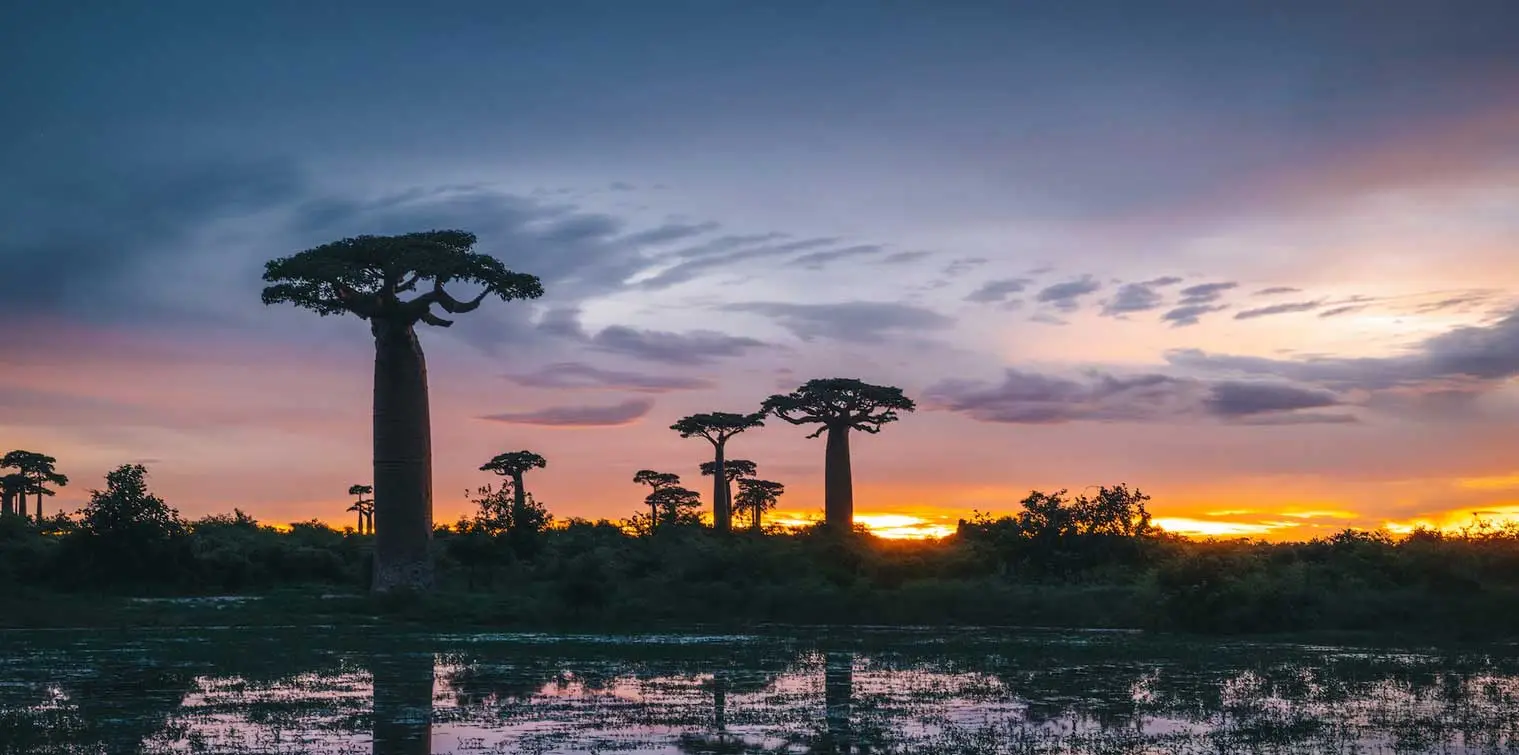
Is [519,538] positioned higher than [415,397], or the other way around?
[415,397]

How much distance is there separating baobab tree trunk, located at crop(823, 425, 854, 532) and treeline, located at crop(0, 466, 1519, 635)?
11.7 metres

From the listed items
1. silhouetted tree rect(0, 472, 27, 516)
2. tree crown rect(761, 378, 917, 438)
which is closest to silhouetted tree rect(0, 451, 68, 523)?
A: silhouetted tree rect(0, 472, 27, 516)

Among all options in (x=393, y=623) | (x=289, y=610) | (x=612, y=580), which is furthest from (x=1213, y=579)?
(x=289, y=610)

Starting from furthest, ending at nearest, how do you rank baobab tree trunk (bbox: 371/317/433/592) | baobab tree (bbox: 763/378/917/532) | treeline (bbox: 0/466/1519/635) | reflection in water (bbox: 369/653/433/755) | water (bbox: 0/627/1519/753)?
baobab tree (bbox: 763/378/917/532), baobab tree trunk (bbox: 371/317/433/592), treeline (bbox: 0/466/1519/635), water (bbox: 0/627/1519/753), reflection in water (bbox: 369/653/433/755)

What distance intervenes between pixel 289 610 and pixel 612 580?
8664 mm

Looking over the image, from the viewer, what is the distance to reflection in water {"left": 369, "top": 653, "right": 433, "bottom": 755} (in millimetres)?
13969

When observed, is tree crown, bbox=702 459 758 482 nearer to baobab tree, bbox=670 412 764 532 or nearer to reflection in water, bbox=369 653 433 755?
baobab tree, bbox=670 412 764 532

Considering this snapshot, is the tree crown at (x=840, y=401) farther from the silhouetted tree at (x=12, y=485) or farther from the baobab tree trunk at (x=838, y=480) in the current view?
the silhouetted tree at (x=12, y=485)

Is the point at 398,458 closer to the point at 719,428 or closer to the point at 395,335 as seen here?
the point at 395,335

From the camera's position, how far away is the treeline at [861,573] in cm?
3142

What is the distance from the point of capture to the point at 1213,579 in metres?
31.8

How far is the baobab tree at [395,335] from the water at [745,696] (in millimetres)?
9347

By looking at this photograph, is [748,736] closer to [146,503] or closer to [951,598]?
[951,598]

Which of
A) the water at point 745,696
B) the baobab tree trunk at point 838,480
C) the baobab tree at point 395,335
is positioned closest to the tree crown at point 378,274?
the baobab tree at point 395,335
